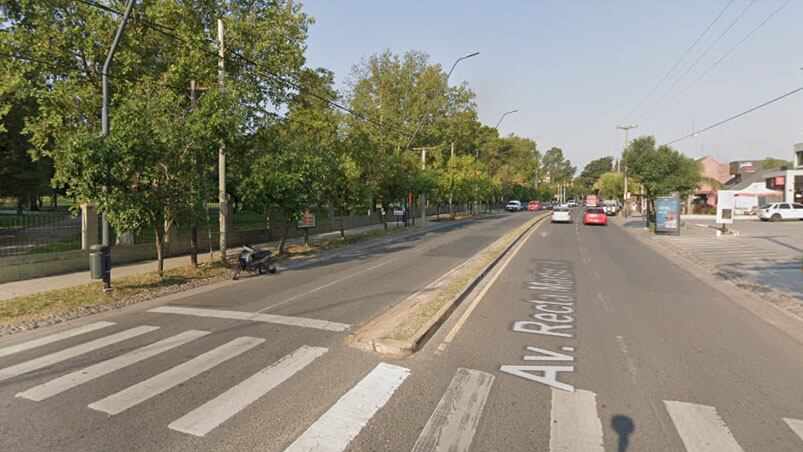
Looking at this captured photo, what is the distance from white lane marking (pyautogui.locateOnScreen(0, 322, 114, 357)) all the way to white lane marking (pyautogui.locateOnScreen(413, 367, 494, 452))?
6019 millimetres

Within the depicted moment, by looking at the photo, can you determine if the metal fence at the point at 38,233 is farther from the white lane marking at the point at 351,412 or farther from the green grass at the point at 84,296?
the white lane marking at the point at 351,412

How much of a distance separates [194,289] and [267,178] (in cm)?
500

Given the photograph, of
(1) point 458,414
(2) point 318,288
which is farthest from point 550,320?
(2) point 318,288

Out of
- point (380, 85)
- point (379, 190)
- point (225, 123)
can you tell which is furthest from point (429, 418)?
point (380, 85)

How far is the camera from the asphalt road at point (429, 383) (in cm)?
394

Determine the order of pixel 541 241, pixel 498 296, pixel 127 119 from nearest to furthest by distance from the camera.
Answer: pixel 498 296 → pixel 127 119 → pixel 541 241

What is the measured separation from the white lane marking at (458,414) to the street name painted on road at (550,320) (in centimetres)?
56

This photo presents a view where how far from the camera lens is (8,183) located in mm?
26031

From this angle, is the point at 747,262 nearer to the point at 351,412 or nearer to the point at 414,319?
the point at 414,319

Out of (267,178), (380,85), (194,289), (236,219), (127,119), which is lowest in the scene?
(194,289)

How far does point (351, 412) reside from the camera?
435 centimetres

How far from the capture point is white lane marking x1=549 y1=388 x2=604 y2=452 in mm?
3795

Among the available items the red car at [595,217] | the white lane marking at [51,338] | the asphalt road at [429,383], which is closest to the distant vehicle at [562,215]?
the red car at [595,217]

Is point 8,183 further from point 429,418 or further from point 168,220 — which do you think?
point 429,418
